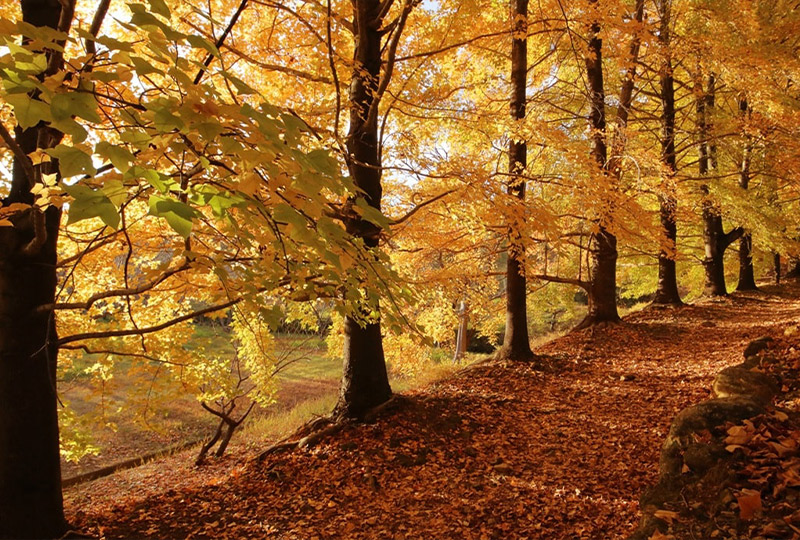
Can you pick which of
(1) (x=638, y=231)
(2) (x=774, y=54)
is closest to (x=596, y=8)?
(1) (x=638, y=231)

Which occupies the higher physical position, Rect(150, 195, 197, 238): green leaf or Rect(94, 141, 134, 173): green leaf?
Rect(94, 141, 134, 173): green leaf

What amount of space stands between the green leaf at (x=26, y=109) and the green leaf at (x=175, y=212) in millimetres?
489

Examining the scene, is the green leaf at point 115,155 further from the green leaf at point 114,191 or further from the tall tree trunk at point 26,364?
the tall tree trunk at point 26,364

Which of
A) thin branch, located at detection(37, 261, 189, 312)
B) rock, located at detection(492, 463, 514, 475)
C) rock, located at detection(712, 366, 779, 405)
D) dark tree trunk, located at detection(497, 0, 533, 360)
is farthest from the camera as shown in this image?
dark tree trunk, located at detection(497, 0, 533, 360)

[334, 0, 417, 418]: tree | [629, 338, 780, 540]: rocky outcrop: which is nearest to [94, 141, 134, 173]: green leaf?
[629, 338, 780, 540]: rocky outcrop

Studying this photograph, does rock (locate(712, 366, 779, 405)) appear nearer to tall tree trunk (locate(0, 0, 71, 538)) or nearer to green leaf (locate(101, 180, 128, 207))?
green leaf (locate(101, 180, 128, 207))

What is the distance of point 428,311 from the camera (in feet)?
38.8

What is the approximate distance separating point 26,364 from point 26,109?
2.88m

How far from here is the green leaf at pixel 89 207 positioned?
3.75ft

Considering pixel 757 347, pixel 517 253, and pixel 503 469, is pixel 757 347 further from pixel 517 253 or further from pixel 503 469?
pixel 503 469

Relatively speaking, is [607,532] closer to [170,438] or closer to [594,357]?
[594,357]

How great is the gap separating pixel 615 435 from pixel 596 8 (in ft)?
18.2

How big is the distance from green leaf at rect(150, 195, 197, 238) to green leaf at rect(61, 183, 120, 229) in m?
0.10

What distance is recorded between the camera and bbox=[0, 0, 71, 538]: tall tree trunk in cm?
321
